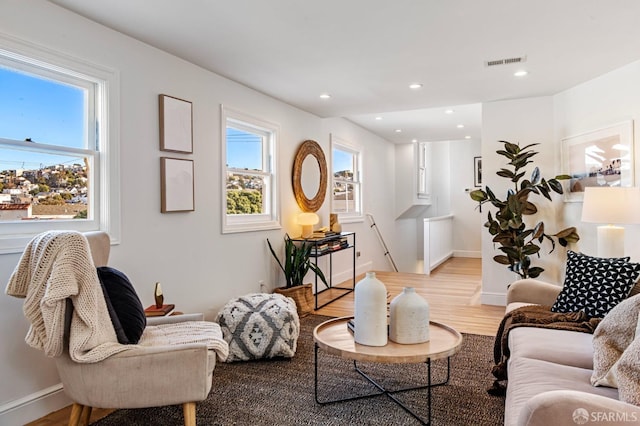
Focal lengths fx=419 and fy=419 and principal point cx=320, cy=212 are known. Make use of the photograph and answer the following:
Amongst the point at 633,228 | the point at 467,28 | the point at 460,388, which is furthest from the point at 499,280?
the point at 467,28

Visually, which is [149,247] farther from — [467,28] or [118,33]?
[467,28]

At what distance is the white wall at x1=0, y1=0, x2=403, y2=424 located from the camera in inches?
89.5

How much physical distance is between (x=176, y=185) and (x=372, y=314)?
1.89 m

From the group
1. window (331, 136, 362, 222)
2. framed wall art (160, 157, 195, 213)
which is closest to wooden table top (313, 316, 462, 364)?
framed wall art (160, 157, 195, 213)

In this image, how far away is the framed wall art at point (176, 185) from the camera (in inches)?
124

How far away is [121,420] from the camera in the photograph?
7.47ft

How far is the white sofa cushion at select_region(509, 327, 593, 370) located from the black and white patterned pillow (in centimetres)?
27

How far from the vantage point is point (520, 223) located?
4293 millimetres

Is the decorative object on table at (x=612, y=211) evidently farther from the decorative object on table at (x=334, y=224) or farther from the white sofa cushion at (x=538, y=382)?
the decorative object on table at (x=334, y=224)

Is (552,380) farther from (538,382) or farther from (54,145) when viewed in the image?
(54,145)

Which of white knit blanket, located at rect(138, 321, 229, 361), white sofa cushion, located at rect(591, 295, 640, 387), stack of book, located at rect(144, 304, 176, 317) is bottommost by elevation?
white knit blanket, located at rect(138, 321, 229, 361)

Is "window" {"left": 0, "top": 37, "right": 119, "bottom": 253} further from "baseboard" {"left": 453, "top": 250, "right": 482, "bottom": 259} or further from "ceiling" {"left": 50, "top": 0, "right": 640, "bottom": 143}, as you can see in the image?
"baseboard" {"left": 453, "top": 250, "right": 482, "bottom": 259}

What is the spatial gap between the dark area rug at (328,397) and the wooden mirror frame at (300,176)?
2.20 m

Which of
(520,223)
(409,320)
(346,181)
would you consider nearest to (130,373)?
(409,320)
